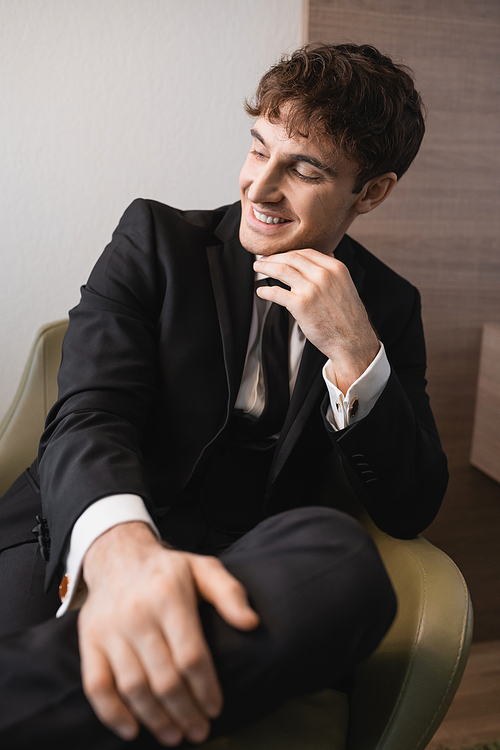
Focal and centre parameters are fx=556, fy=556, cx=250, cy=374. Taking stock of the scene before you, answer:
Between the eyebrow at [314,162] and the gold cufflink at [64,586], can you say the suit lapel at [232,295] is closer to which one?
the eyebrow at [314,162]

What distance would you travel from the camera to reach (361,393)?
0.98 metres

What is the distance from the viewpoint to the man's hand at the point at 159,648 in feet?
1.60

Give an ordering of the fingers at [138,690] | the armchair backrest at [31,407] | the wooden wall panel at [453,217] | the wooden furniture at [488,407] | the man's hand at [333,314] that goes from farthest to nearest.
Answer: the wooden furniture at [488,407] → the wooden wall panel at [453,217] → the armchair backrest at [31,407] → the man's hand at [333,314] → the fingers at [138,690]

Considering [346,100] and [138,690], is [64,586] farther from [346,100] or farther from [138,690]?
[346,100]

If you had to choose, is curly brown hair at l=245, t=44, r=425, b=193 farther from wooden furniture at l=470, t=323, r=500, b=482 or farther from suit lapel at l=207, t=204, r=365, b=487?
wooden furniture at l=470, t=323, r=500, b=482

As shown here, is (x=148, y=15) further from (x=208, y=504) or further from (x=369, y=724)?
(x=369, y=724)

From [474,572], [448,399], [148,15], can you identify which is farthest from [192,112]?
[474,572]

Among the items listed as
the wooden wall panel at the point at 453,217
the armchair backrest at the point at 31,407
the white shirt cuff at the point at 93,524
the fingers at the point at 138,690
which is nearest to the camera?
the fingers at the point at 138,690

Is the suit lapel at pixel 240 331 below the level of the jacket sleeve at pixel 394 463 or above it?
above

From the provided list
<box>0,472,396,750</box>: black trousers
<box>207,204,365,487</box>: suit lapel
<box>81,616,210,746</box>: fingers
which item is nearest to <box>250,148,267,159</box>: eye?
<box>207,204,365,487</box>: suit lapel

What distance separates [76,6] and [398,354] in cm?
114

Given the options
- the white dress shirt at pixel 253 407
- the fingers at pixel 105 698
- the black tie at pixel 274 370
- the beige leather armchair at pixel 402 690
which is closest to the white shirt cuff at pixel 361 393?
the white dress shirt at pixel 253 407

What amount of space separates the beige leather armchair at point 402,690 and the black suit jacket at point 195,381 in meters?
0.17

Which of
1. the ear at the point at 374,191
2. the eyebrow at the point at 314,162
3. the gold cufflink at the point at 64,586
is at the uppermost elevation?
the eyebrow at the point at 314,162
